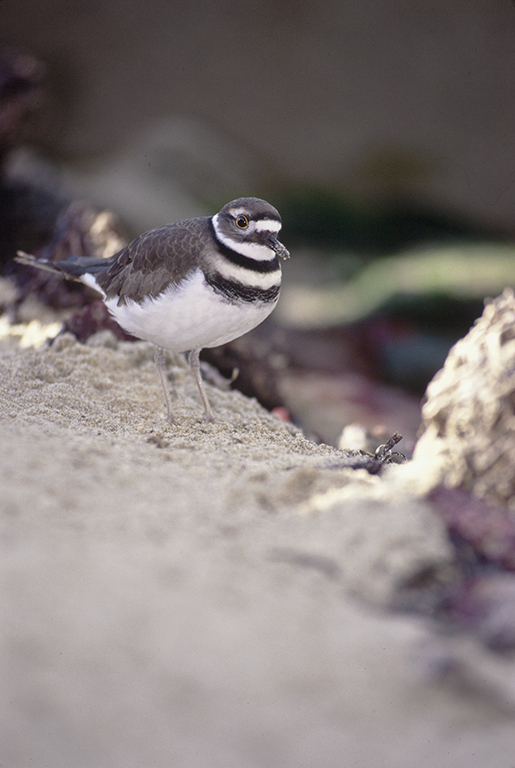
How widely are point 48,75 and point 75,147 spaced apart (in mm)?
941

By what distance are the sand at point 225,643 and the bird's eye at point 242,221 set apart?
1278 millimetres

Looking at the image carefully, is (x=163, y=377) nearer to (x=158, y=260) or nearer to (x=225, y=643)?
(x=158, y=260)

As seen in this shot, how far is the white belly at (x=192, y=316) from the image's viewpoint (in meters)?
2.46

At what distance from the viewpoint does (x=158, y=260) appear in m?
2.66

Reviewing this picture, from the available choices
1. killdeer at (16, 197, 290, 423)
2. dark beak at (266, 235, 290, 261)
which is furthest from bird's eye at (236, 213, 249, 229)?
dark beak at (266, 235, 290, 261)

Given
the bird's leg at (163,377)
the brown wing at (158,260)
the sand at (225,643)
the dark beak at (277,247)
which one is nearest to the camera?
the sand at (225,643)

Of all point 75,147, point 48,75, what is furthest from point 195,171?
point 48,75

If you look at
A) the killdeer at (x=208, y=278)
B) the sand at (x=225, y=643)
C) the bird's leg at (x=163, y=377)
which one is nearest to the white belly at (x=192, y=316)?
the killdeer at (x=208, y=278)

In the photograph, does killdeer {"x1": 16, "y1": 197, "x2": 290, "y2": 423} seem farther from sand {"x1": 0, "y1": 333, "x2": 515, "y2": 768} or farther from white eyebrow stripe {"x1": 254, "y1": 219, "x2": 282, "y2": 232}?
sand {"x1": 0, "y1": 333, "x2": 515, "y2": 768}

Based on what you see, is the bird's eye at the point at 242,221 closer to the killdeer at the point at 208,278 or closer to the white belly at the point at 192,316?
the killdeer at the point at 208,278

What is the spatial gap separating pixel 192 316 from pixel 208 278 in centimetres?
17

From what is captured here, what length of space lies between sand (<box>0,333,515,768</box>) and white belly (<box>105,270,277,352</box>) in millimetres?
1032

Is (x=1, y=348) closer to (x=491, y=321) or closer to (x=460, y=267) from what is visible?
(x=491, y=321)

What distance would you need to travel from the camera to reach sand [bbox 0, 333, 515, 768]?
3.98 ft
